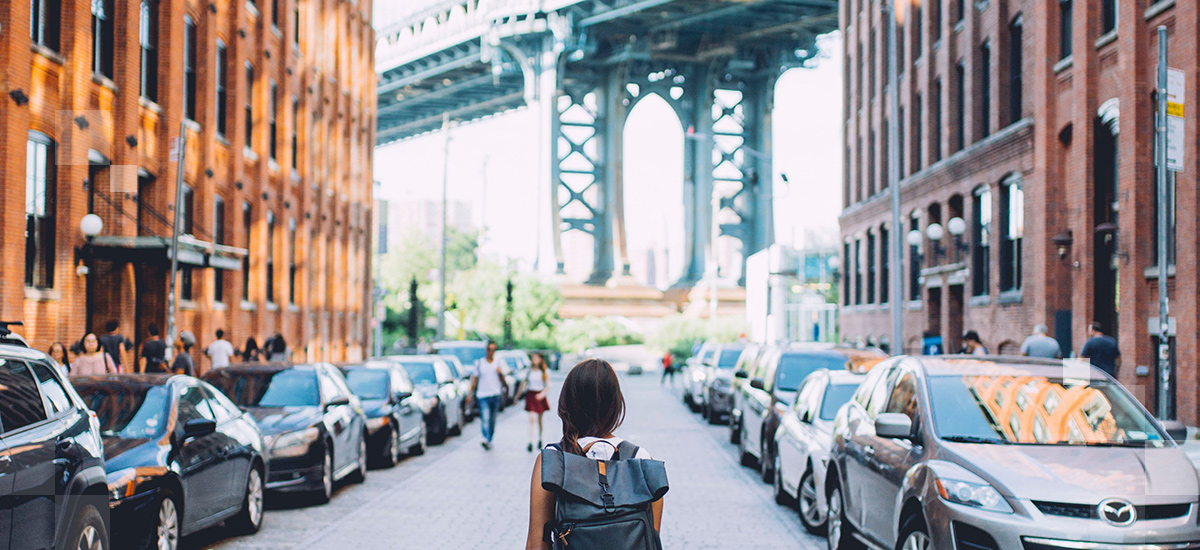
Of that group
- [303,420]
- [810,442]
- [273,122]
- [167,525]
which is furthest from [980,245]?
[167,525]

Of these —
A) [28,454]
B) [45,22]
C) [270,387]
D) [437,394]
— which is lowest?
[437,394]

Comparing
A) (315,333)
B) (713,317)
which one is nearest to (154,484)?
(315,333)

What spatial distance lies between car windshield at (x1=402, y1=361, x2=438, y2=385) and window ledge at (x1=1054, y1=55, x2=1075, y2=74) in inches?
516

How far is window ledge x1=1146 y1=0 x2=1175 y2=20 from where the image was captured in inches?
751

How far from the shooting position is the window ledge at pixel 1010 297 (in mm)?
26047

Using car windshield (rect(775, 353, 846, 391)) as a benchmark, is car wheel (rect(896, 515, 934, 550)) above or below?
below

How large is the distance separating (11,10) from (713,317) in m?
54.8

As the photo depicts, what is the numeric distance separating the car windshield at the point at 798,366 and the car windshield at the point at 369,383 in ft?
17.8

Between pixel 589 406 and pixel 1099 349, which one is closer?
pixel 589 406

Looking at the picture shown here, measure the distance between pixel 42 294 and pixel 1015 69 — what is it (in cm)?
2054

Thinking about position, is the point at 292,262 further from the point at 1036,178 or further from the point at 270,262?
the point at 1036,178

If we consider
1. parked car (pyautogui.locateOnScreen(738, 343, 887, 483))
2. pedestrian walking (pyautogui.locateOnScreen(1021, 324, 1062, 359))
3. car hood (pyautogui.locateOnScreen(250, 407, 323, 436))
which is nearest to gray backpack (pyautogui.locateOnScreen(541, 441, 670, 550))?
car hood (pyautogui.locateOnScreen(250, 407, 323, 436))

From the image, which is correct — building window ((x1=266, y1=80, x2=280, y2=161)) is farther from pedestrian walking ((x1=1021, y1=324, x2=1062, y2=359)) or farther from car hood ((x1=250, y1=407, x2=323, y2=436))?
pedestrian walking ((x1=1021, y1=324, x2=1062, y2=359))

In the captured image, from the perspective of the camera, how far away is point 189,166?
25828 millimetres
